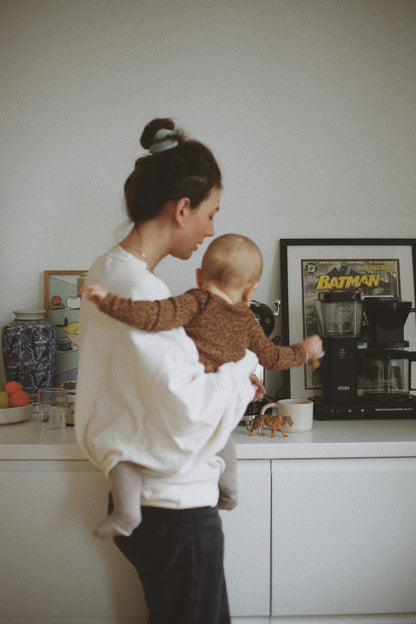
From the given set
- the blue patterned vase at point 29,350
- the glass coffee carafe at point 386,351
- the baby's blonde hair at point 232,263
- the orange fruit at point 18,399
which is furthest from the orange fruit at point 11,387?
the glass coffee carafe at point 386,351

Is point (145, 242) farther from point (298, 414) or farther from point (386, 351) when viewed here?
point (386, 351)

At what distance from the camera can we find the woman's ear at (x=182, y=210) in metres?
1.24

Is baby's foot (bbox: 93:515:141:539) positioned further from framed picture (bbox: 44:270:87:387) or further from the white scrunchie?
framed picture (bbox: 44:270:87:387)

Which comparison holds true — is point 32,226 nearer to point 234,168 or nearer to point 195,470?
point 234,168

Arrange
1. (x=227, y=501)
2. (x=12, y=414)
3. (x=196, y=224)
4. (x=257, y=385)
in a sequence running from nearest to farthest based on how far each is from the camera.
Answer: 1. (x=196, y=224)
2. (x=227, y=501)
3. (x=257, y=385)
4. (x=12, y=414)

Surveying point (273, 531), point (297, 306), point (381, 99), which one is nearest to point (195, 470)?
point (273, 531)

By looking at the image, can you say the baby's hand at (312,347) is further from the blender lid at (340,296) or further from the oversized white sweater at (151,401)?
the blender lid at (340,296)

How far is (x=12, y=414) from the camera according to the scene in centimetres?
179

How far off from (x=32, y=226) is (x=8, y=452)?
39.0 inches

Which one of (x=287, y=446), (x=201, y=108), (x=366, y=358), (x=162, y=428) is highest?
(x=201, y=108)

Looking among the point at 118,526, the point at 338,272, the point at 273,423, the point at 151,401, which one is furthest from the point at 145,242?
the point at 338,272

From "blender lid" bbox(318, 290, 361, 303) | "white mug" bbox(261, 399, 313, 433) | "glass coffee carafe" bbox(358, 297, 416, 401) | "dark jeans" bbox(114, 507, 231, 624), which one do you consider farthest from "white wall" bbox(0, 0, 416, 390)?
"dark jeans" bbox(114, 507, 231, 624)

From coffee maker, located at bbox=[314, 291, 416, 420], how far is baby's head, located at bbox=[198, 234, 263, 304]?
0.70 m

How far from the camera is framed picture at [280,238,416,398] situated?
2.10m
